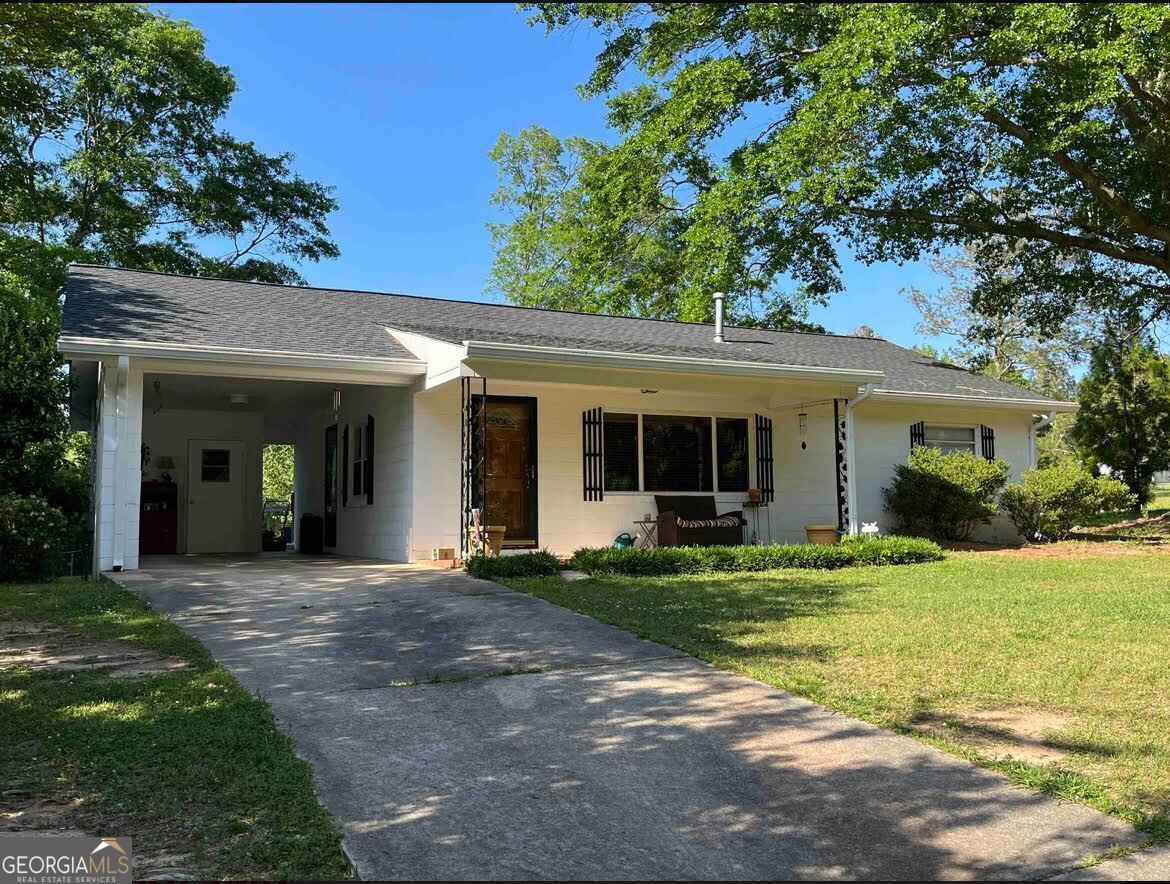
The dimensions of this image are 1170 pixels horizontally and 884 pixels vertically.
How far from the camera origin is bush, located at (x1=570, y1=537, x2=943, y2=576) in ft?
32.2

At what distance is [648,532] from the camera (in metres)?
12.9

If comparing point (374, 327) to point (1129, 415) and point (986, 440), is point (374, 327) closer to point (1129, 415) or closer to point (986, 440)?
point (986, 440)

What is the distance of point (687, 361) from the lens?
36.8 feet

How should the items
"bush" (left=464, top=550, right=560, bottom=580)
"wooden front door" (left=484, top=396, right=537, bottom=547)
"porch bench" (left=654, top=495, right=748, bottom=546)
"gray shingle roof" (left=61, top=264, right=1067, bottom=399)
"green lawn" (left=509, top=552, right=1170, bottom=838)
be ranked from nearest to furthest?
"green lawn" (left=509, top=552, right=1170, bottom=838)
"bush" (left=464, top=550, right=560, bottom=580)
"gray shingle roof" (left=61, top=264, right=1067, bottom=399)
"wooden front door" (left=484, top=396, right=537, bottom=547)
"porch bench" (left=654, top=495, right=748, bottom=546)

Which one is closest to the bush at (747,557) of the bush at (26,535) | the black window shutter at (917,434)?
the black window shutter at (917,434)

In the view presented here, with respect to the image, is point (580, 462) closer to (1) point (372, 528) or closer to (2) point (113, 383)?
(1) point (372, 528)

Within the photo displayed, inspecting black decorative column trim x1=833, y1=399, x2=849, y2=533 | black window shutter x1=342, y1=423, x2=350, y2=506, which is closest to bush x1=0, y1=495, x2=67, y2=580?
black window shutter x1=342, y1=423, x2=350, y2=506

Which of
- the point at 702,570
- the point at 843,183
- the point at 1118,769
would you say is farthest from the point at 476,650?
the point at 843,183

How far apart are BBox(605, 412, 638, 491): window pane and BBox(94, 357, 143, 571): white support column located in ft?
20.4

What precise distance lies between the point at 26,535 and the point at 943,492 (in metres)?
12.8

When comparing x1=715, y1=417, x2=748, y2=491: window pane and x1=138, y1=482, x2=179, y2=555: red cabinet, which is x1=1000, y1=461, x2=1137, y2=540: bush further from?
x1=138, y1=482, x2=179, y2=555: red cabinet

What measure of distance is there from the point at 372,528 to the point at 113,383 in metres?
4.32

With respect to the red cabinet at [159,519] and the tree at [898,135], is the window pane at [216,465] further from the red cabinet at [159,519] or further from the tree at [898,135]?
the tree at [898,135]

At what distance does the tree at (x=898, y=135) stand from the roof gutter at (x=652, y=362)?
9.20ft
